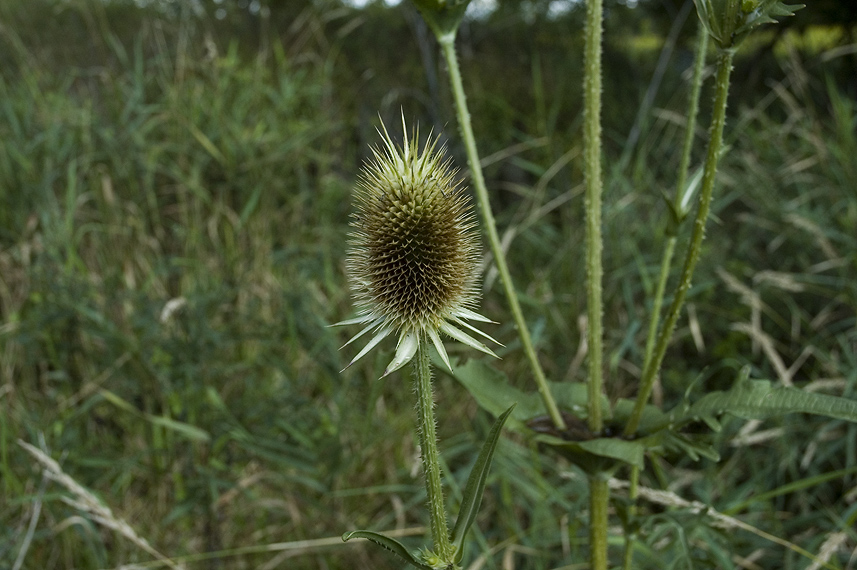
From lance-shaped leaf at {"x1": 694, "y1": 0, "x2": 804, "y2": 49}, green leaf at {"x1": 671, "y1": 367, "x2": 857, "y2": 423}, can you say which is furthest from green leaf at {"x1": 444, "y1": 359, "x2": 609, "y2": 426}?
lance-shaped leaf at {"x1": 694, "y1": 0, "x2": 804, "y2": 49}

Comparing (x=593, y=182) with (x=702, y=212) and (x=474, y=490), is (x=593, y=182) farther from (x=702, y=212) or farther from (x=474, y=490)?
(x=474, y=490)

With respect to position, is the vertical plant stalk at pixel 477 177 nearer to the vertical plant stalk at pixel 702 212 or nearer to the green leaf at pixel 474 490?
the vertical plant stalk at pixel 702 212

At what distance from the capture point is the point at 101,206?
12.2 ft

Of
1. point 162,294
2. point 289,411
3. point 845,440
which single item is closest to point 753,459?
point 845,440

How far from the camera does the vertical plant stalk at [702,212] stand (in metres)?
1.32

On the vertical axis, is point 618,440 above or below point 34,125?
below

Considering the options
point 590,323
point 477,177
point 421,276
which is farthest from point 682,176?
point 421,276

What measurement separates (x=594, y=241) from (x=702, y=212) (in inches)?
8.7

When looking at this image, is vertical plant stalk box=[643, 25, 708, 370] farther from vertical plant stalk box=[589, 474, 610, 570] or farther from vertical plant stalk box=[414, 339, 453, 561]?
vertical plant stalk box=[414, 339, 453, 561]

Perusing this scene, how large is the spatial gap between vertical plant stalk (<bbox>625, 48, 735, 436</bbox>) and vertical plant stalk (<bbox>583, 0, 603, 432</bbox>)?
94mm

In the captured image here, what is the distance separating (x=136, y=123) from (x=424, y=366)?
3.18 metres

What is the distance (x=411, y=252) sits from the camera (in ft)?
4.24

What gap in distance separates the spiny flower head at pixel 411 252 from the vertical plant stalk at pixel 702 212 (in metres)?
0.42

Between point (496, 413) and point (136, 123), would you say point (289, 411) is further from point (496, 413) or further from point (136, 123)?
point (136, 123)
